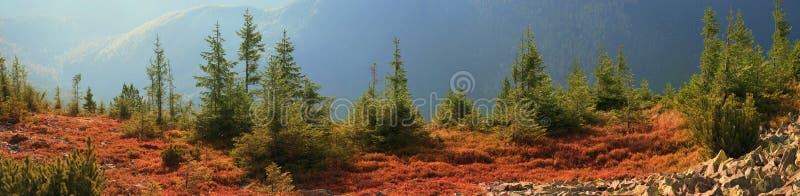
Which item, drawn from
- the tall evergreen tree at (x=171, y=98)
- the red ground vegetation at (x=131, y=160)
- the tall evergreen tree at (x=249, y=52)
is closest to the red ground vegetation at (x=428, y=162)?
the red ground vegetation at (x=131, y=160)

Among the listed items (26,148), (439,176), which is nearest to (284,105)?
(439,176)

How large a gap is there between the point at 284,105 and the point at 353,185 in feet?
14.8

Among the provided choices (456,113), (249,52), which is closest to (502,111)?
(456,113)

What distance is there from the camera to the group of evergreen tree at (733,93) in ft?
44.4

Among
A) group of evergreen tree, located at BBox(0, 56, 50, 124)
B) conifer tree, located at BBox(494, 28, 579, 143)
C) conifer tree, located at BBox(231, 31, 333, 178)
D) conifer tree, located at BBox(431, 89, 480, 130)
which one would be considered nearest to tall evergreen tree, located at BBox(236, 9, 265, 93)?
group of evergreen tree, located at BBox(0, 56, 50, 124)

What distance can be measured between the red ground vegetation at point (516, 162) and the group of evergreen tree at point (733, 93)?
5.50ft

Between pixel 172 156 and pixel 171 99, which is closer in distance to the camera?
pixel 172 156

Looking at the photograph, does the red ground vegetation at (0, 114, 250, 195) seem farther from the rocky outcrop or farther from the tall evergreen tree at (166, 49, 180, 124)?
the rocky outcrop

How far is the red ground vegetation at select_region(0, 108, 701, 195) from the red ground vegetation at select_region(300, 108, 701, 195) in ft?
0.12

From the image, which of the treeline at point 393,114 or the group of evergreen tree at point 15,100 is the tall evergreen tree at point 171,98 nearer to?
the treeline at point 393,114

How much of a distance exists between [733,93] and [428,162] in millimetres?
12789

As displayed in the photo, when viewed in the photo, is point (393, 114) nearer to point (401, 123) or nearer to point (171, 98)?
point (401, 123)

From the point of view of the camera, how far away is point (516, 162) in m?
18.9

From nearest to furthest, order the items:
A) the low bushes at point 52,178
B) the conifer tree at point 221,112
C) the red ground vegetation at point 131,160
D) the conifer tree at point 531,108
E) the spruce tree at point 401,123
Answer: the low bushes at point 52,178
the red ground vegetation at point 131,160
the conifer tree at point 531,108
the spruce tree at point 401,123
the conifer tree at point 221,112
